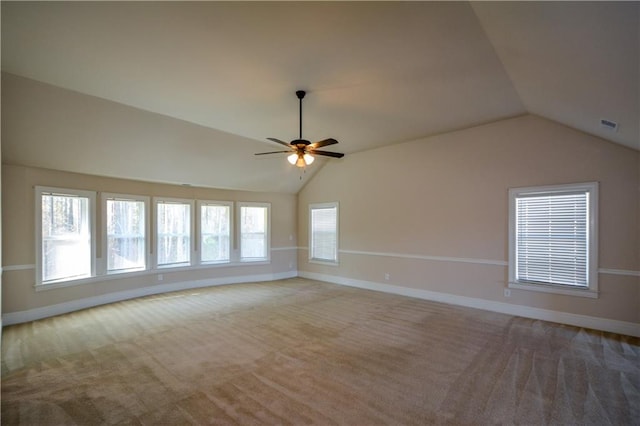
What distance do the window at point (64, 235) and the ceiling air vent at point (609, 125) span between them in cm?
793

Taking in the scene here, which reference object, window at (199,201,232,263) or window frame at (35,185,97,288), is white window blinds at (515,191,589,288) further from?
window frame at (35,185,97,288)

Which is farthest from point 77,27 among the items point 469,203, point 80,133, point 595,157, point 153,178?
point 595,157

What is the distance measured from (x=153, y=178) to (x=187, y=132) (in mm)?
A: 1516

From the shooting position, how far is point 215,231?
24.1ft

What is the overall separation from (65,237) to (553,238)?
8.12 meters

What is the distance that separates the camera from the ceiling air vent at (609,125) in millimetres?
3494

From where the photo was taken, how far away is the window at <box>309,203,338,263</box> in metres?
7.69

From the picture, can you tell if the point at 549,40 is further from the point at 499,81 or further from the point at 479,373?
the point at 479,373

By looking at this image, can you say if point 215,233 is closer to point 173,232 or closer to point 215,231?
point 215,231

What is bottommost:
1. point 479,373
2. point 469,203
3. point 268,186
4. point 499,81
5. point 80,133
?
point 479,373

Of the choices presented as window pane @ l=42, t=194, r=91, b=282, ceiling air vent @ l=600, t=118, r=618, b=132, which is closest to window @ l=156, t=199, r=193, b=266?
window pane @ l=42, t=194, r=91, b=282

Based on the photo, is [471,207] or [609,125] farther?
[471,207]

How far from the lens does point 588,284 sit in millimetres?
4266

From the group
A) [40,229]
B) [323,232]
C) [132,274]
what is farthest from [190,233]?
[323,232]
